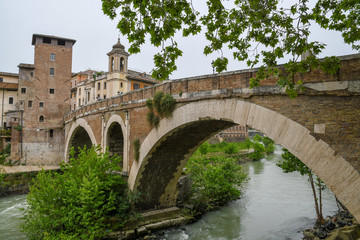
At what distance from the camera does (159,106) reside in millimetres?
8961

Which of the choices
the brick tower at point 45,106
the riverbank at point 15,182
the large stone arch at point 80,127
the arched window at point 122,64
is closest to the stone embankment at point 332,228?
the large stone arch at point 80,127

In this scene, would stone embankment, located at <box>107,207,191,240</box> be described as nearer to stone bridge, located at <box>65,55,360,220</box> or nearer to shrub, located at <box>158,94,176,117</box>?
stone bridge, located at <box>65,55,360,220</box>

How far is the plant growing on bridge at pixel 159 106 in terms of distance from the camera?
8.43 m

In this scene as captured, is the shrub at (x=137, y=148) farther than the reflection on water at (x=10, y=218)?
No

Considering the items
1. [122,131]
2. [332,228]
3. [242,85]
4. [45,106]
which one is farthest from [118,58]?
[332,228]

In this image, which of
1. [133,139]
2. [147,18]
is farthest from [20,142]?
[147,18]

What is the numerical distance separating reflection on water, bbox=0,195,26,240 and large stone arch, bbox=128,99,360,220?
5.55 metres

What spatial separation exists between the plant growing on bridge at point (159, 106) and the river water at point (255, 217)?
179 inches

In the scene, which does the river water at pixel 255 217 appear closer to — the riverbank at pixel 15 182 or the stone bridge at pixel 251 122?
the riverbank at pixel 15 182

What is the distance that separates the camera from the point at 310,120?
4.95 metres

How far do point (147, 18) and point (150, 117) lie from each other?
5.84 metres

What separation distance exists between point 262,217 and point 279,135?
25.1 ft

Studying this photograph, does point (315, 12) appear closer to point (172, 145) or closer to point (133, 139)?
point (172, 145)

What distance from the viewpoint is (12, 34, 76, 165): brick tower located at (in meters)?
26.2
